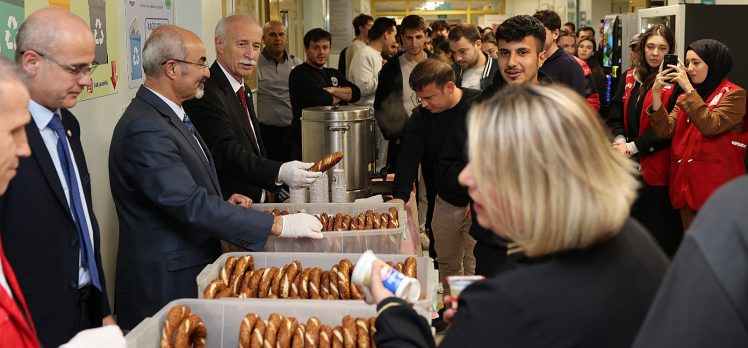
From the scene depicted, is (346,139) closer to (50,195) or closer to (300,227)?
(300,227)

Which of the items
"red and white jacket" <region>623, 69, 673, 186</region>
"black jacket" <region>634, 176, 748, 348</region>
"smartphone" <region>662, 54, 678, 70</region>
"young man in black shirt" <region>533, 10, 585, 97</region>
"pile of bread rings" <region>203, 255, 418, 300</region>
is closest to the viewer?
"black jacket" <region>634, 176, 748, 348</region>

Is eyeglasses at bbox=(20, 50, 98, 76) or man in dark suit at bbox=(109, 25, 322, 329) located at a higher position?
eyeglasses at bbox=(20, 50, 98, 76)

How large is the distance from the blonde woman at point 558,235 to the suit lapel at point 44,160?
1386 mm

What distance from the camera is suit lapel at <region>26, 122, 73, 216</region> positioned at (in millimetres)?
2209

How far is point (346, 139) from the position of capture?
15.5 feet

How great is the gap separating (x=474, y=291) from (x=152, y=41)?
6.60 ft

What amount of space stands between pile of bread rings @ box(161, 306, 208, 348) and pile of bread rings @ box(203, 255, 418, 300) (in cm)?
29

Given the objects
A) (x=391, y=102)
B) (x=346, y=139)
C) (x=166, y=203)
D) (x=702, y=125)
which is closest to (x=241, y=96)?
(x=346, y=139)

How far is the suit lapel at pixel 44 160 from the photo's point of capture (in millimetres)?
2209

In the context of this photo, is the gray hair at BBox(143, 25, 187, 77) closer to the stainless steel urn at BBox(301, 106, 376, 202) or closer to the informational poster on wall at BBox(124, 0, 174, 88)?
the informational poster on wall at BBox(124, 0, 174, 88)

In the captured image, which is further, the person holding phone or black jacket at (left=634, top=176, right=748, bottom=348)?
the person holding phone

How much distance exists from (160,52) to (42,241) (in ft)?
3.16

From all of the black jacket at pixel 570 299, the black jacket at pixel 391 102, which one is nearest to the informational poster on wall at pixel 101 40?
the black jacket at pixel 570 299

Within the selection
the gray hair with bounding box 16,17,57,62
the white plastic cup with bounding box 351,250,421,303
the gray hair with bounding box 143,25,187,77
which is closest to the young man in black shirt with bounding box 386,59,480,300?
the gray hair with bounding box 143,25,187,77
